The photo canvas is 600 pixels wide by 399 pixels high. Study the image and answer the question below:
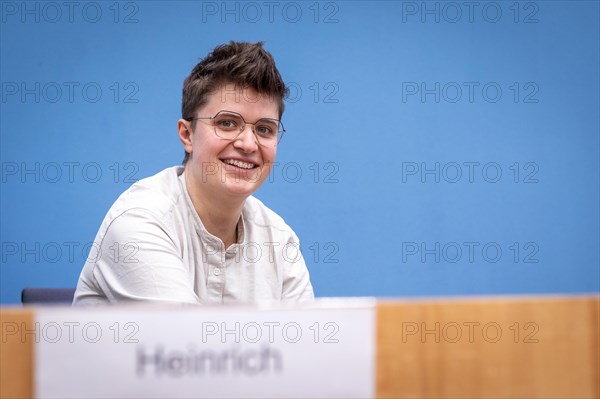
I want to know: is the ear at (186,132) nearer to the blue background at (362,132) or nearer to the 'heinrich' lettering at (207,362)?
the 'heinrich' lettering at (207,362)

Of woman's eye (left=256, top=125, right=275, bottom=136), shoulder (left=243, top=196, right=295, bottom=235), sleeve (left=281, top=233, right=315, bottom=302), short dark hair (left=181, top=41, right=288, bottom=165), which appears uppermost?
short dark hair (left=181, top=41, right=288, bottom=165)

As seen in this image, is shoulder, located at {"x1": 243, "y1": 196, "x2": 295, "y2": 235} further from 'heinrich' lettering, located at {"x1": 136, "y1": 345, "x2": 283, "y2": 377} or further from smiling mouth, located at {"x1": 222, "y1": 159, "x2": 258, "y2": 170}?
'heinrich' lettering, located at {"x1": 136, "y1": 345, "x2": 283, "y2": 377}

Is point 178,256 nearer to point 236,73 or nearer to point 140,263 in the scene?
point 140,263

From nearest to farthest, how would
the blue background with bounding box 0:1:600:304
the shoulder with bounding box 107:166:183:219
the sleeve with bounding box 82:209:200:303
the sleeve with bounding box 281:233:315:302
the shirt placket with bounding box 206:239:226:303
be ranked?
the sleeve with bounding box 82:209:200:303 → the shoulder with bounding box 107:166:183:219 → the shirt placket with bounding box 206:239:226:303 → the sleeve with bounding box 281:233:315:302 → the blue background with bounding box 0:1:600:304

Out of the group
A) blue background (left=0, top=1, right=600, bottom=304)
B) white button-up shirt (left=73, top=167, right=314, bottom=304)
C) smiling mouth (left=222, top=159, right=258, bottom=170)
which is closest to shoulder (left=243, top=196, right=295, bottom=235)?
white button-up shirt (left=73, top=167, right=314, bottom=304)

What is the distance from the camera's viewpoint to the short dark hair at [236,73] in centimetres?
126

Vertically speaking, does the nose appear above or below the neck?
above

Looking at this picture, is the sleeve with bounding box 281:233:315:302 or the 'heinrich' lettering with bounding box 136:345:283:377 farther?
the sleeve with bounding box 281:233:315:302

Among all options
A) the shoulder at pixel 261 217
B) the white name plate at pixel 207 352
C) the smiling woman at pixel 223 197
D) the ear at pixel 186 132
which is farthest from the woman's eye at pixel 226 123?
the white name plate at pixel 207 352

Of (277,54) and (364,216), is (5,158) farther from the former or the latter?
(364,216)

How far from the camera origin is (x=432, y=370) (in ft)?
1.67

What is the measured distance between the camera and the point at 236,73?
49.8 inches

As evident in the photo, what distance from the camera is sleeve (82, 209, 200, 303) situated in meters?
0.98

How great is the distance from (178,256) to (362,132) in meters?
1.63
